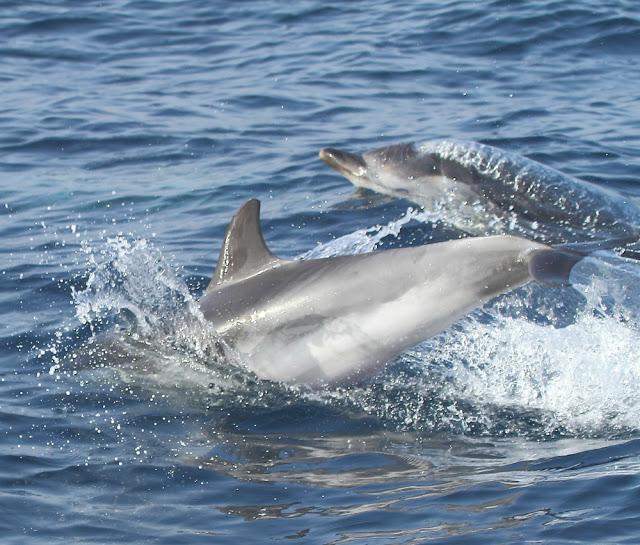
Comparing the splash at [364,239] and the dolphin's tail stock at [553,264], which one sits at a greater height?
the splash at [364,239]

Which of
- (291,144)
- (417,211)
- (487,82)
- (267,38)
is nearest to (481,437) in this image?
(417,211)

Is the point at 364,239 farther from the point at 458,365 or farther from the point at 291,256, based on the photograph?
the point at 458,365

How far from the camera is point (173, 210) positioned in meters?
14.0

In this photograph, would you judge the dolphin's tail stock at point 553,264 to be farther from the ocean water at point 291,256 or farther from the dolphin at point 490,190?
the dolphin at point 490,190

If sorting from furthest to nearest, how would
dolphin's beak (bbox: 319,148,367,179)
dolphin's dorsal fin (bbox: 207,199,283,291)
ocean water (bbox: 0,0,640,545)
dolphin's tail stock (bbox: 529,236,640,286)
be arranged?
dolphin's beak (bbox: 319,148,367,179) → dolphin's dorsal fin (bbox: 207,199,283,291) → dolphin's tail stock (bbox: 529,236,640,286) → ocean water (bbox: 0,0,640,545)

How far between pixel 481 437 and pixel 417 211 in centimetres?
599

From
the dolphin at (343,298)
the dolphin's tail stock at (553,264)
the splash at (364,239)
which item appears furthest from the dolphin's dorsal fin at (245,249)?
the splash at (364,239)

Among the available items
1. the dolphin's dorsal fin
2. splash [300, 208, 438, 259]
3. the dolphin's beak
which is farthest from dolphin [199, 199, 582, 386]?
the dolphin's beak

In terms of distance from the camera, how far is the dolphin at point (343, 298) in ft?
27.1

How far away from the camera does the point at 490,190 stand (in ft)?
43.8

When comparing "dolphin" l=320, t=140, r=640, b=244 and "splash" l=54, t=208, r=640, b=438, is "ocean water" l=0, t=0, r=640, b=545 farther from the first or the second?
"dolphin" l=320, t=140, r=640, b=244

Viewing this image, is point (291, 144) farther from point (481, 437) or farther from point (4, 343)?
point (481, 437)

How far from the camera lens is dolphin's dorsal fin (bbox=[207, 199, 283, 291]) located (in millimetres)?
9070

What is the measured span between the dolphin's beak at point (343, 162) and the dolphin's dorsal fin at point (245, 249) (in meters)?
5.57
